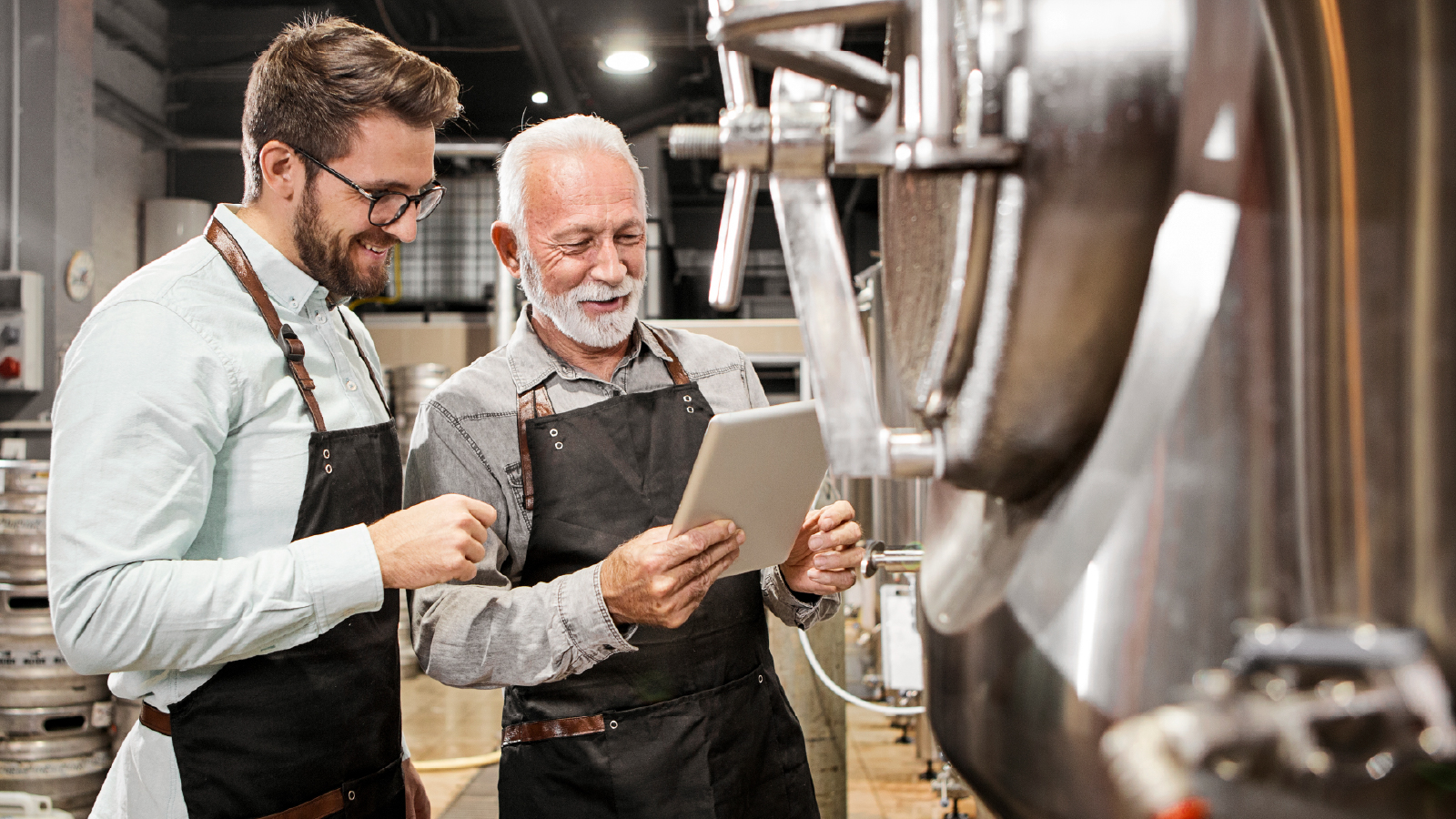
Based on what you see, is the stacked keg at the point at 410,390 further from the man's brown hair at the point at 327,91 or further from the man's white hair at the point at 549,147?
the man's brown hair at the point at 327,91

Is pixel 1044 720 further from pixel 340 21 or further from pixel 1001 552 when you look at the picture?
pixel 340 21

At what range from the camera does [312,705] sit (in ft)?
4.21

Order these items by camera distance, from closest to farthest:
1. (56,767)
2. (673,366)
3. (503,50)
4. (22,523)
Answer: (673,366) < (22,523) < (56,767) < (503,50)

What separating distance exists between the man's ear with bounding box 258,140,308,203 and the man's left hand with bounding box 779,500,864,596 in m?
0.90

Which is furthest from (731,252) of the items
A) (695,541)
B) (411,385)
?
(411,385)

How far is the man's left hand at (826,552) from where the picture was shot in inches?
59.4

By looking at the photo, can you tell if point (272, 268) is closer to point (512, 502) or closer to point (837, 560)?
point (512, 502)

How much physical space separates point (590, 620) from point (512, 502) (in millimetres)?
301

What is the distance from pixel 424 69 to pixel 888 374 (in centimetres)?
320

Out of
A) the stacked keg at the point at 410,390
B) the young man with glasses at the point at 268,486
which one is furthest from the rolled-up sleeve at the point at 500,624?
the stacked keg at the point at 410,390

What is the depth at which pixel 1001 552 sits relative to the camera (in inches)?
24.4

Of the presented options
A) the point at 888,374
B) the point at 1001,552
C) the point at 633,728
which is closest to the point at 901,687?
the point at 888,374

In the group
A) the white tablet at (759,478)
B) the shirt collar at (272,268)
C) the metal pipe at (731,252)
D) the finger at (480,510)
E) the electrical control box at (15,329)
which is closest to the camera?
the metal pipe at (731,252)

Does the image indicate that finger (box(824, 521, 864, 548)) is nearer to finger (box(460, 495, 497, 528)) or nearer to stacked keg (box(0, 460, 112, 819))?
finger (box(460, 495, 497, 528))
